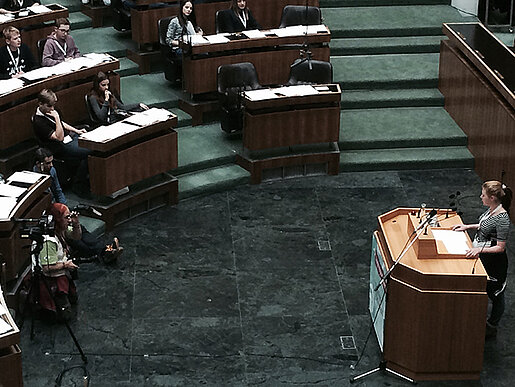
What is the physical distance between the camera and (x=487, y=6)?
10711mm

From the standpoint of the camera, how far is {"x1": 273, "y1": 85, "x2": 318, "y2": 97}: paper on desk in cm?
844

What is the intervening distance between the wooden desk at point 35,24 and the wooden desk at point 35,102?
3.79 feet

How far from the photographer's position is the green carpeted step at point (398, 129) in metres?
9.00

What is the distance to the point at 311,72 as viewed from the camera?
9.01 metres

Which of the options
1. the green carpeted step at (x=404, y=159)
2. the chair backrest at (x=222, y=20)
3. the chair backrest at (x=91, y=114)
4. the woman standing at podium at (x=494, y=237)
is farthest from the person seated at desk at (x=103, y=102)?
the woman standing at podium at (x=494, y=237)

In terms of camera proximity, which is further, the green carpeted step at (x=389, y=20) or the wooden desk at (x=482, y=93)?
the green carpeted step at (x=389, y=20)

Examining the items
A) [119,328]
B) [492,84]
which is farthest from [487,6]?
[119,328]

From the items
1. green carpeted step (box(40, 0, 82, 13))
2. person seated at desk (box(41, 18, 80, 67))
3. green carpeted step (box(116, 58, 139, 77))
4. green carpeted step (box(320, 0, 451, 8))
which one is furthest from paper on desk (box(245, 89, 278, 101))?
green carpeted step (box(40, 0, 82, 13))

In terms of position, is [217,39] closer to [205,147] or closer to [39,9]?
[205,147]

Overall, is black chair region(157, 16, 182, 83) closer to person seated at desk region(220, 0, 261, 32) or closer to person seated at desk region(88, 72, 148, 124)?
person seated at desk region(220, 0, 261, 32)

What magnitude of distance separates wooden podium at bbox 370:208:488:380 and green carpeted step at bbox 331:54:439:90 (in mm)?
3869

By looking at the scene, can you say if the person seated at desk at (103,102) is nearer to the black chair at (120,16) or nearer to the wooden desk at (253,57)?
the wooden desk at (253,57)

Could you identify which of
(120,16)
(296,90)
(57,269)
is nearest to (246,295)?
(57,269)

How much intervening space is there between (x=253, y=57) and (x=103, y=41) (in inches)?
69.8
